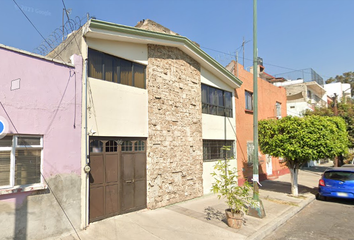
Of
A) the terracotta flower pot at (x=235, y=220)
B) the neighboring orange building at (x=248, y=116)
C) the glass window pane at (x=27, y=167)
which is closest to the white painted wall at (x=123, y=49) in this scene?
the glass window pane at (x=27, y=167)

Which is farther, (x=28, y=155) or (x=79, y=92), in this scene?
(x=79, y=92)

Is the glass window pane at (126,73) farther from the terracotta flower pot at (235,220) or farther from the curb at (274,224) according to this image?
the curb at (274,224)

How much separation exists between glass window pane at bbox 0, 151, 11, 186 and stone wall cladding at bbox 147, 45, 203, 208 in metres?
4.27

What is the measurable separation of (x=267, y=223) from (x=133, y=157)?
492 cm

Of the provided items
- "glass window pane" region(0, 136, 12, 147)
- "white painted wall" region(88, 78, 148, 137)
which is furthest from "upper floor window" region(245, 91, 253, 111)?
"glass window pane" region(0, 136, 12, 147)

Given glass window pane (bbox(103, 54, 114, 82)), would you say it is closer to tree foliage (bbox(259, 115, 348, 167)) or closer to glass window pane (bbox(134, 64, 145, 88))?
glass window pane (bbox(134, 64, 145, 88))

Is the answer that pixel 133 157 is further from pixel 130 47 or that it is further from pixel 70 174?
pixel 130 47

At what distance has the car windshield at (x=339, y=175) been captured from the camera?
33.3 ft

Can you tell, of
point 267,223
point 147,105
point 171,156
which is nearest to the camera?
point 267,223

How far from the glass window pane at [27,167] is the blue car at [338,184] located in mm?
11634

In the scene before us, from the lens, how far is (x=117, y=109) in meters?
7.65

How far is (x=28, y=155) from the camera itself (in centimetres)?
565

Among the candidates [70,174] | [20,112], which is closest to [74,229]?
[70,174]

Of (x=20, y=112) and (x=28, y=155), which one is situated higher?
(x=20, y=112)
